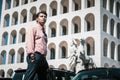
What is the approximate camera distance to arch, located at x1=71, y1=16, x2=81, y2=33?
1545 inches

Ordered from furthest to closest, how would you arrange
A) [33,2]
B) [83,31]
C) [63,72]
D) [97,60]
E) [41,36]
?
1. [33,2]
2. [83,31]
3. [97,60]
4. [63,72]
5. [41,36]

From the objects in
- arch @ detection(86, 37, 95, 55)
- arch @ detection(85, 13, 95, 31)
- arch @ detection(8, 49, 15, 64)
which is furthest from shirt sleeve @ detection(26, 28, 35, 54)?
arch @ detection(8, 49, 15, 64)

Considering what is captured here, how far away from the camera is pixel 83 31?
124 ft

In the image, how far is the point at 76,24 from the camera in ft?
132

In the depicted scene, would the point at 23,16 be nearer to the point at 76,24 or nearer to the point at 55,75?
the point at 76,24

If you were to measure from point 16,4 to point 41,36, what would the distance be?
43.7 meters

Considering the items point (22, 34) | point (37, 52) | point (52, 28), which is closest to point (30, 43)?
point (37, 52)

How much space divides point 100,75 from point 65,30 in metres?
34.7

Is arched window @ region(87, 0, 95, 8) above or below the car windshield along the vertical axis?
above

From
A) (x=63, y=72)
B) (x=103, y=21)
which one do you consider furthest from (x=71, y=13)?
(x=63, y=72)

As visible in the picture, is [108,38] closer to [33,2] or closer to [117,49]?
[117,49]

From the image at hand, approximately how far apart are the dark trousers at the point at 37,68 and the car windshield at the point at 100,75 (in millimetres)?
1249

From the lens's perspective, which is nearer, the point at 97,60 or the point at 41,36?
the point at 41,36

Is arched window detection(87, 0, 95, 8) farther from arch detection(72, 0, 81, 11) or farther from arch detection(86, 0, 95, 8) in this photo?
arch detection(72, 0, 81, 11)
